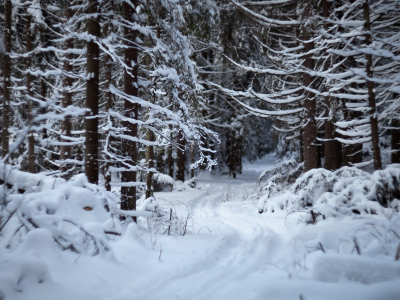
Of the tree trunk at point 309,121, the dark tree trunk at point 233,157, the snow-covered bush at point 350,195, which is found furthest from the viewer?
the dark tree trunk at point 233,157

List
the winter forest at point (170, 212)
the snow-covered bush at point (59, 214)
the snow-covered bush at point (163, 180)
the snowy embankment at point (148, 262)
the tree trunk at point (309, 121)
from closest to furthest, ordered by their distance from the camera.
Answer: the snowy embankment at point (148, 262), the winter forest at point (170, 212), the snow-covered bush at point (59, 214), the tree trunk at point (309, 121), the snow-covered bush at point (163, 180)

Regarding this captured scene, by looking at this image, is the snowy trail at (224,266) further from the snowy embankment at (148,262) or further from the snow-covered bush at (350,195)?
the snow-covered bush at (350,195)

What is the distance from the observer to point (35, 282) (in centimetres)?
221

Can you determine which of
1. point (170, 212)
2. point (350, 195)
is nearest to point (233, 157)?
point (350, 195)

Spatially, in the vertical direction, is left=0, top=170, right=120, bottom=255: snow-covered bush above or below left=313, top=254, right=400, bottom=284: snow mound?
above

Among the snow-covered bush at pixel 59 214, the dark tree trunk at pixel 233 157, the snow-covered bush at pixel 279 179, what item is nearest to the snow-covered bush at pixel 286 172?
the snow-covered bush at pixel 279 179

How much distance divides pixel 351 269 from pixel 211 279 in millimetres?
1602

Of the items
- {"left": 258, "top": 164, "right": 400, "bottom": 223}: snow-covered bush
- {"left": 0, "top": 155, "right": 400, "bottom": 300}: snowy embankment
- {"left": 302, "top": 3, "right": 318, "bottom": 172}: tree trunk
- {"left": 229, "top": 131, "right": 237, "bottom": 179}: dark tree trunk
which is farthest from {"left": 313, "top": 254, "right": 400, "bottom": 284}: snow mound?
{"left": 229, "top": 131, "right": 237, "bottom": 179}: dark tree trunk

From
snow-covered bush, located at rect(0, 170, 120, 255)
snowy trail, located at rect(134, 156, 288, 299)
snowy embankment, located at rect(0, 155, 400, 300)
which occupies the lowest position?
snowy trail, located at rect(134, 156, 288, 299)

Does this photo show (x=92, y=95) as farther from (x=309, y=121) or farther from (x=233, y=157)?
A: (x=233, y=157)

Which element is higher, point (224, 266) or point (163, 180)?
point (163, 180)

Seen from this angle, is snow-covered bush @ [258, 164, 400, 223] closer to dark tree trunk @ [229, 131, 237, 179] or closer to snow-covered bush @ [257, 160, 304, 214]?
snow-covered bush @ [257, 160, 304, 214]

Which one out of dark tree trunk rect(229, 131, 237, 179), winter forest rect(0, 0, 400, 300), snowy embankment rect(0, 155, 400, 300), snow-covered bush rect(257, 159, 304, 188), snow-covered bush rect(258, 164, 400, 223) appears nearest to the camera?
snowy embankment rect(0, 155, 400, 300)

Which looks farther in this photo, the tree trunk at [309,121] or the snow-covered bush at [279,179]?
the snow-covered bush at [279,179]
